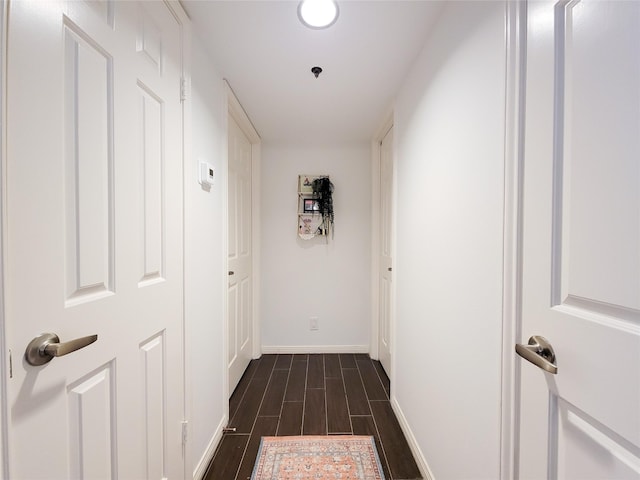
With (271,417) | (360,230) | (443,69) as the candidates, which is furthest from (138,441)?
(360,230)

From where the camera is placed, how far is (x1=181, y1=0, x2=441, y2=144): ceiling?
1.20m

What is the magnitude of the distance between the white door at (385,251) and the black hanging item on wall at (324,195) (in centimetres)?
51

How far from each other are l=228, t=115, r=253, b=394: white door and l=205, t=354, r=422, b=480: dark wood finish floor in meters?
0.24

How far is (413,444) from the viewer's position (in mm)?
1502

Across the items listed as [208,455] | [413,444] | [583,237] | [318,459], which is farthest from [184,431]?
[583,237]

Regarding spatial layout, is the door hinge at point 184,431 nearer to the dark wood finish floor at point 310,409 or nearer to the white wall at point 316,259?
the dark wood finish floor at point 310,409

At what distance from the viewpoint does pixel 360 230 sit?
2857mm

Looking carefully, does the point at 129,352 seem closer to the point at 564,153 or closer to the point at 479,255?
the point at 479,255

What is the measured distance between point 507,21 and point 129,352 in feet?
5.05

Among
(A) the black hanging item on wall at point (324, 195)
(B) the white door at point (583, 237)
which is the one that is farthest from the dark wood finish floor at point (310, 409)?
(A) the black hanging item on wall at point (324, 195)

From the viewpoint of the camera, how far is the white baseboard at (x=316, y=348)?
2848 millimetres

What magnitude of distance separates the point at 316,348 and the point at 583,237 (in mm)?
Answer: 2635

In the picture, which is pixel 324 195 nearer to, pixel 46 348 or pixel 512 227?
pixel 512 227

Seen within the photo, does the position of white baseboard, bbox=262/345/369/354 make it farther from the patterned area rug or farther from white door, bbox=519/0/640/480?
white door, bbox=519/0/640/480
